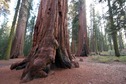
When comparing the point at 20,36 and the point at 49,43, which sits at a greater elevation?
the point at 20,36

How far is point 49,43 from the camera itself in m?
4.83

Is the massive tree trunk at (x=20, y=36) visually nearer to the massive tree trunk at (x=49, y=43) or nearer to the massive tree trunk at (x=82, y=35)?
the massive tree trunk at (x=82, y=35)

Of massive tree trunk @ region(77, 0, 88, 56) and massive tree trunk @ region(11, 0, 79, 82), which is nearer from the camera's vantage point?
massive tree trunk @ region(11, 0, 79, 82)

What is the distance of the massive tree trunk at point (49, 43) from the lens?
172 inches

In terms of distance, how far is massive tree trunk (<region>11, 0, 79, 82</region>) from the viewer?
4.36 metres

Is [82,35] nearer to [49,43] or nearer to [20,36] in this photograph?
[20,36]

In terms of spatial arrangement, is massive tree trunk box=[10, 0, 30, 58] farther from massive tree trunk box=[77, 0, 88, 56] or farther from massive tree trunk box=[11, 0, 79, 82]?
massive tree trunk box=[11, 0, 79, 82]

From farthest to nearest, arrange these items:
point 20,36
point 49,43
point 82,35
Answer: point 20,36
point 82,35
point 49,43

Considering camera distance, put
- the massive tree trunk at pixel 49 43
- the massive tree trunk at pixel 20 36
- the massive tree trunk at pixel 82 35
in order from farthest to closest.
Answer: the massive tree trunk at pixel 20 36, the massive tree trunk at pixel 82 35, the massive tree trunk at pixel 49 43

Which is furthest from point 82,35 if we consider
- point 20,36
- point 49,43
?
point 49,43

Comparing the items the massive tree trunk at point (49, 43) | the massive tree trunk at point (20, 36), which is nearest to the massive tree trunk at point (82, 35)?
the massive tree trunk at point (20, 36)

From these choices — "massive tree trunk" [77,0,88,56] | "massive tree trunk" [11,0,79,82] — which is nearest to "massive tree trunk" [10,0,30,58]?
"massive tree trunk" [77,0,88,56]

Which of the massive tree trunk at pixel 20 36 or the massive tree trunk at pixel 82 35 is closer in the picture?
the massive tree trunk at pixel 82 35

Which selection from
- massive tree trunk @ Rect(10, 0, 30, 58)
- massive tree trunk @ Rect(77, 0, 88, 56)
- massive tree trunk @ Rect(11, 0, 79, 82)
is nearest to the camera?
massive tree trunk @ Rect(11, 0, 79, 82)
